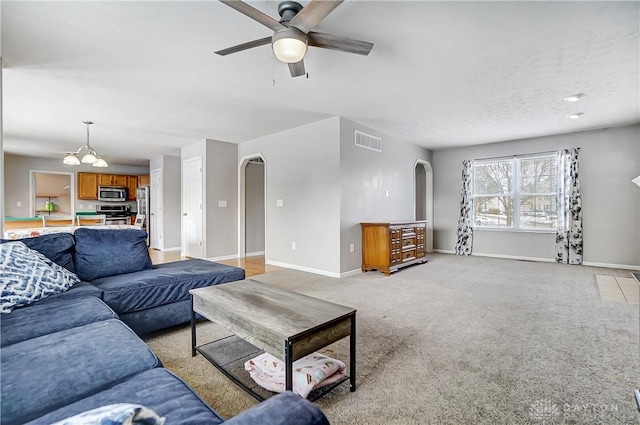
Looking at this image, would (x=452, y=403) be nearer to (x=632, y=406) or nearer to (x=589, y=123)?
(x=632, y=406)

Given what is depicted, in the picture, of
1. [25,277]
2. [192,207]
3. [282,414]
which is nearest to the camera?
[282,414]

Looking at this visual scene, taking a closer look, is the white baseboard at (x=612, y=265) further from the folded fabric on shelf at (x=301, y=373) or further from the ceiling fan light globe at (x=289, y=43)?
the ceiling fan light globe at (x=289, y=43)

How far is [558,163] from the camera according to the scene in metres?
5.82

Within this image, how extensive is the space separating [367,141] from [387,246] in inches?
73.1

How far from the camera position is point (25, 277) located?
1.96 m

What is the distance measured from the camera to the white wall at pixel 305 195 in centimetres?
478

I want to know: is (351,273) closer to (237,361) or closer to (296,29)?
(237,361)

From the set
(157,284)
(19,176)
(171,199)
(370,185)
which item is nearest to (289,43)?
(157,284)

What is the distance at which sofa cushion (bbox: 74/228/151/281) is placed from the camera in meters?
2.65

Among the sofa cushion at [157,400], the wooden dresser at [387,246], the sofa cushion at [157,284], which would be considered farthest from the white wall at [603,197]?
the sofa cushion at [157,400]

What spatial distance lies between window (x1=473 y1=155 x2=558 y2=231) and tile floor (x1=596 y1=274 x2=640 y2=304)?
1.60m

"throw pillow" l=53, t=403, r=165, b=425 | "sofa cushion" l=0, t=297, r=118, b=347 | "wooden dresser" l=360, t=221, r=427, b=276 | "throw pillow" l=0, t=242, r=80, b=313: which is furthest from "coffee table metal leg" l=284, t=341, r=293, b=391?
"wooden dresser" l=360, t=221, r=427, b=276

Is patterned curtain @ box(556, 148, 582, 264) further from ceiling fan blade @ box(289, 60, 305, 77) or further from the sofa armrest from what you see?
the sofa armrest

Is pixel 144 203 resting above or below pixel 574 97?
below
